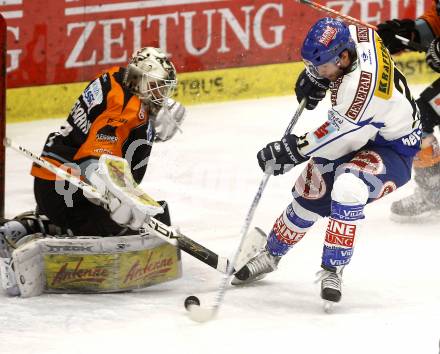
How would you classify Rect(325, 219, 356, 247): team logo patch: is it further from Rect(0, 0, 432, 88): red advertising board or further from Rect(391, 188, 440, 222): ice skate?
Rect(0, 0, 432, 88): red advertising board

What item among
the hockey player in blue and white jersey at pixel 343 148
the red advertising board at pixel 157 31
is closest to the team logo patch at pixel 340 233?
the hockey player in blue and white jersey at pixel 343 148

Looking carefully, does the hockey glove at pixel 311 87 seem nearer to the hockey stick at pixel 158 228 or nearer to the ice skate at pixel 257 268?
the ice skate at pixel 257 268

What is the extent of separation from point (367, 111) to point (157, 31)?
308 centimetres

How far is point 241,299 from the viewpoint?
15.0ft

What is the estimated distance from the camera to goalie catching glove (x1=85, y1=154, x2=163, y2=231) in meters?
4.34

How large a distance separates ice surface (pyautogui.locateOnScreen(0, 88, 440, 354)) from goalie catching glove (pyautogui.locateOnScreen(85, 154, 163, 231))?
320mm

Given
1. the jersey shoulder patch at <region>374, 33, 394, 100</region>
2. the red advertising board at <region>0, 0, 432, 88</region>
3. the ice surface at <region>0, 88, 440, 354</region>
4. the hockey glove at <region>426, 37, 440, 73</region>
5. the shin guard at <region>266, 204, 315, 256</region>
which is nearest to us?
the ice surface at <region>0, 88, 440, 354</region>

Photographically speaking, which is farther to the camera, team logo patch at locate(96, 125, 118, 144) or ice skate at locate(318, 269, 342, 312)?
team logo patch at locate(96, 125, 118, 144)

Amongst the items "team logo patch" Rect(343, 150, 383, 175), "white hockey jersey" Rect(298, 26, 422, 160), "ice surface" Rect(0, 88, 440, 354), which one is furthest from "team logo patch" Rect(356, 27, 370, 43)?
"ice surface" Rect(0, 88, 440, 354)

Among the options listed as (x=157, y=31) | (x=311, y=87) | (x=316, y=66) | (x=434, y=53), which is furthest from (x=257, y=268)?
(x=157, y=31)

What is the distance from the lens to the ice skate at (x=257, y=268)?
4727 millimetres

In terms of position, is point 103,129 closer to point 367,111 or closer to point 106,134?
point 106,134

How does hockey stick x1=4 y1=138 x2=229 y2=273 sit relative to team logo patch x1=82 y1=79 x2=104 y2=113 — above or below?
below

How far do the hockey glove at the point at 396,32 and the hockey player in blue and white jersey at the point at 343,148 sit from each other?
1.08 m
